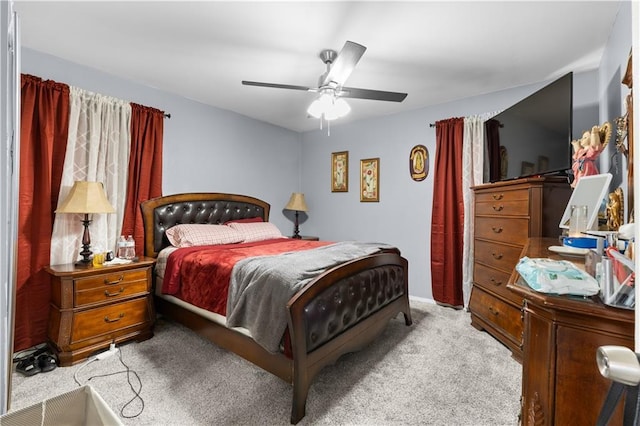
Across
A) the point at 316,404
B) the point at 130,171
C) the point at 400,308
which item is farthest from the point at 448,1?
the point at 130,171

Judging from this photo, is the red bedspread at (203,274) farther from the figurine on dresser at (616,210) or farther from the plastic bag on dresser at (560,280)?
the figurine on dresser at (616,210)

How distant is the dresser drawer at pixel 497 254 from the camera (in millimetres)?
2456

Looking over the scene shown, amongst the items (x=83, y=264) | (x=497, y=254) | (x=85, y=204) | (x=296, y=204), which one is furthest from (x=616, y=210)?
(x=296, y=204)

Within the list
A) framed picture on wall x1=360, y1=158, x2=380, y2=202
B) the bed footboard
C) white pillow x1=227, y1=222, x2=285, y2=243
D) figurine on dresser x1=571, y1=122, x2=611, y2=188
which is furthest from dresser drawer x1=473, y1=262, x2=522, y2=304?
white pillow x1=227, y1=222, x2=285, y2=243

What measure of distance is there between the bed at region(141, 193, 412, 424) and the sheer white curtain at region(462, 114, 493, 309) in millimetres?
937

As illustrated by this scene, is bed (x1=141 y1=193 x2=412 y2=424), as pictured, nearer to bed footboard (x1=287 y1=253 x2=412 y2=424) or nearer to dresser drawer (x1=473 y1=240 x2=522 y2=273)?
bed footboard (x1=287 y1=253 x2=412 y2=424)

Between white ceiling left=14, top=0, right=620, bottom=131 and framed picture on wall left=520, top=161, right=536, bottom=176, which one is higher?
white ceiling left=14, top=0, right=620, bottom=131

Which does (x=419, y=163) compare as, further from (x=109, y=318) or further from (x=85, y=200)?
(x=109, y=318)

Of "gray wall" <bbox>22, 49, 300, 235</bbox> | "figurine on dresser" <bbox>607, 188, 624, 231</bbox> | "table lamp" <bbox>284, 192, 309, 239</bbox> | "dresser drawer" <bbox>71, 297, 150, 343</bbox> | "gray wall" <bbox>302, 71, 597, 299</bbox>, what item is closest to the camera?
"figurine on dresser" <bbox>607, 188, 624, 231</bbox>

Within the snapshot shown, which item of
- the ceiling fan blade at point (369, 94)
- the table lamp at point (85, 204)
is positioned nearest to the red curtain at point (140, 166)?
the table lamp at point (85, 204)

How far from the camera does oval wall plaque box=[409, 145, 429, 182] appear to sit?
380cm

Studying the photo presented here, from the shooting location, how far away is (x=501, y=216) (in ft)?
8.57

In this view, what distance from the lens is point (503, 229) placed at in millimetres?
2576

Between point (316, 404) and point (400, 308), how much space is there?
1319 mm
